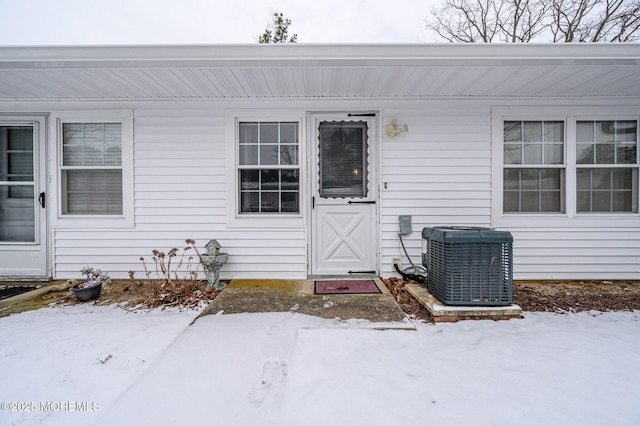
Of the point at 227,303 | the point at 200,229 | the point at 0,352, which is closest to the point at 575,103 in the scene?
the point at 227,303

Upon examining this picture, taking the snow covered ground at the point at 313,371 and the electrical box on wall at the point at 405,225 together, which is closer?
the snow covered ground at the point at 313,371

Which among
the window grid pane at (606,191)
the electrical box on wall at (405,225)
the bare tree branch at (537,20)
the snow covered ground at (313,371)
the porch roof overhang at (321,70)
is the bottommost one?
the snow covered ground at (313,371)

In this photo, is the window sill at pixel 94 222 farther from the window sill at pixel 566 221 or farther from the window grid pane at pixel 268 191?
the window sill at pixel 566 221

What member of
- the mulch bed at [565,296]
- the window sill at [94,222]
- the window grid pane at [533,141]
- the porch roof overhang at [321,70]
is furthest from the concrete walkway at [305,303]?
the window grid pane at [533,141]

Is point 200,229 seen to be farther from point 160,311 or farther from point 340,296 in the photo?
point 340,296

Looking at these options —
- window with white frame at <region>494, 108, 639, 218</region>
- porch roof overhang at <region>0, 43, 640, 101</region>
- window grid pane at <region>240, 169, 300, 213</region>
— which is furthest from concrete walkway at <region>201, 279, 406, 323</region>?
porch roof overhang at <region>0, 43, 640, 101</region>

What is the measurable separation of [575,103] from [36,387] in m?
5.86

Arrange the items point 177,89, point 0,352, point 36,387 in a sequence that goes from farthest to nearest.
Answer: point 177,89, point 0,352, point 36,387

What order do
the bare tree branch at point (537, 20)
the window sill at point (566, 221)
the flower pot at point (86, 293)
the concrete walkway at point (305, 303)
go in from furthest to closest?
1. the bare tree branch at point (537, 20)
2. the window sill at point (566, 221)
3. the flower pot at point (86, 293)
4. the concrete walkway at point (305, 303)

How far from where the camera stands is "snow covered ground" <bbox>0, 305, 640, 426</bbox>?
5.04 ft

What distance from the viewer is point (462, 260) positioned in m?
2.65

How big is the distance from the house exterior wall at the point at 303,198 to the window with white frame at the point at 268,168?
0.20 metres

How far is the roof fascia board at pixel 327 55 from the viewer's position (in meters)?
2.78

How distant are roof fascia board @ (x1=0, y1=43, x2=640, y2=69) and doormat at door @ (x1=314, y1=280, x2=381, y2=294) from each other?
2.36m
